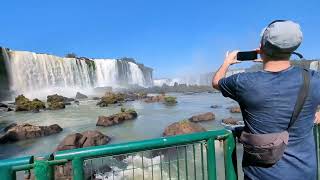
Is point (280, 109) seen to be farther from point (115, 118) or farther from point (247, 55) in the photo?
point (115, 118)

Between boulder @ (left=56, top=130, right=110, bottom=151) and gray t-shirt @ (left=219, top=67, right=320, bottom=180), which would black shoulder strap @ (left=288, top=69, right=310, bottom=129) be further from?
boulder @ (left=56, top=130, right=110, bottom=151)

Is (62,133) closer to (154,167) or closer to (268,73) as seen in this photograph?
(154,167)

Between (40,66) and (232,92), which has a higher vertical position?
(40,66)

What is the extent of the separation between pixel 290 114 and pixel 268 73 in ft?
0.93

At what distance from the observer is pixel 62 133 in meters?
19.6

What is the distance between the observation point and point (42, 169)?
8.73 ft

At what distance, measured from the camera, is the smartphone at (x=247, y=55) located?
8.39 ft

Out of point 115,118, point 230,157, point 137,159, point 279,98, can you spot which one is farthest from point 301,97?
point 115,118

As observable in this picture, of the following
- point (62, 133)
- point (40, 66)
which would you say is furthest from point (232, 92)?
point (40, 66)

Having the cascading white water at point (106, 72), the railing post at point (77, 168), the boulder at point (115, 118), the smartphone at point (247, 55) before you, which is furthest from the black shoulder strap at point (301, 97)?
the cascading white water at point (106, 72)

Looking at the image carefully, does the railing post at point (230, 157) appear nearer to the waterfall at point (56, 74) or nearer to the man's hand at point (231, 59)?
the man's hand at point (231, 59)

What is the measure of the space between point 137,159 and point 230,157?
85 cm

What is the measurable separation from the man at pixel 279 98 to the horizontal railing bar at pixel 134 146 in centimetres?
73

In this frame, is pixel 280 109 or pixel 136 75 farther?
pixel 136 75
